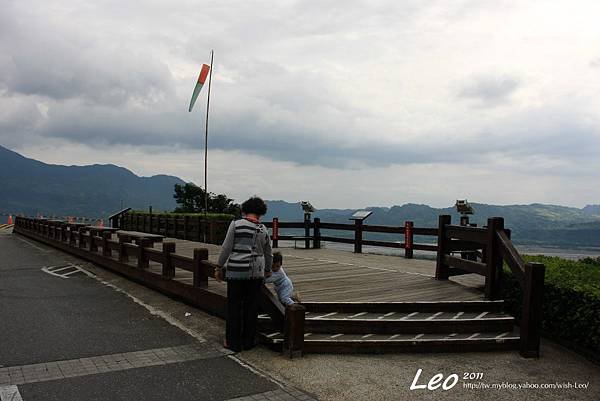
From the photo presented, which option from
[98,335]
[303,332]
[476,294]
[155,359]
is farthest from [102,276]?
[476,294]

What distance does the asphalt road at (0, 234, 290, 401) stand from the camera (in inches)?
175

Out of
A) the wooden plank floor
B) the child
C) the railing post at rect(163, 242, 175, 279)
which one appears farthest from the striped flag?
the child

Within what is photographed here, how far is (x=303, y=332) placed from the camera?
539 centimetres

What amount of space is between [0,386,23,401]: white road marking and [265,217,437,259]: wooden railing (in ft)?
31.1

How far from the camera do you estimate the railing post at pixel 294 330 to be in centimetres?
530

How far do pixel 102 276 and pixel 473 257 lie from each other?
866 centimetres

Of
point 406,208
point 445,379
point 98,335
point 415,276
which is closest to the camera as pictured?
point 445,379

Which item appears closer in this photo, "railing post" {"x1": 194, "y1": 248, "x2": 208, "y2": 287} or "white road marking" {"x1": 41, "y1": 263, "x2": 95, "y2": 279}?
"railing post" {"x1": 194, "y1": 248, "x2": 208, "y2": 287}

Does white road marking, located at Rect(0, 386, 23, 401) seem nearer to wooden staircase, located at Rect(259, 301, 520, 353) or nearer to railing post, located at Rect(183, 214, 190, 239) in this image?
wooden staircase, located at Rect(259, 301, 520, 353)

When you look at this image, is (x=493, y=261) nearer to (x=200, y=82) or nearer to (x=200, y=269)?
(x=200, y=269)

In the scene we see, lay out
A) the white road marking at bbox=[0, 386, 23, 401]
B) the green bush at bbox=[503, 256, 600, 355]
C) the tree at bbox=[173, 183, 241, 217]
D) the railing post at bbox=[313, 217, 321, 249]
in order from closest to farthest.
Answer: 1. the white road marking at bbox=[0, 386, 23, 401]
2. the green bush at bbox=[503, 256, 600, 355]
3. the railing post at bbox=[313, 217, 321, 249]
4. the tree at bbox=[173, 183, 241, 217]

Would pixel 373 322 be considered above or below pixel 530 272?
below

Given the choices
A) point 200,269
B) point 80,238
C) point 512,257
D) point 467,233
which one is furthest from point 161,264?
point 512,257

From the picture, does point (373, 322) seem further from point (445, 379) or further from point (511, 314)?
point (511, 314)
